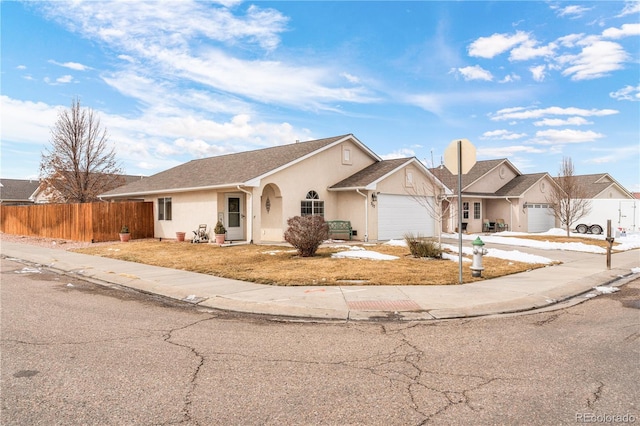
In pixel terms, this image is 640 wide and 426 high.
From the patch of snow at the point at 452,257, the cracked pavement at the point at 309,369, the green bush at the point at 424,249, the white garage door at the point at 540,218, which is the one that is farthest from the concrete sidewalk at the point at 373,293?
the white garage door at the point at 540,218

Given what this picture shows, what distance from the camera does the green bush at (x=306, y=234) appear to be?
14922 millimetres

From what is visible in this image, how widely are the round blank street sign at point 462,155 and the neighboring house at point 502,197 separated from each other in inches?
838

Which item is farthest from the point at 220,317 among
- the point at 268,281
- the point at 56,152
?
the point at 56,152

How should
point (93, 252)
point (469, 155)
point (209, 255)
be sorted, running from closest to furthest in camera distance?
point (469, 155) < point (209, 255) < point (93, 252)

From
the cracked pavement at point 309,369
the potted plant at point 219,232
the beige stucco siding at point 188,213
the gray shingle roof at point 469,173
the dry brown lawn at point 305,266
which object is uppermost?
the gray shingle roof at point 469,173

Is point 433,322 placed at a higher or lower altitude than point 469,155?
lower

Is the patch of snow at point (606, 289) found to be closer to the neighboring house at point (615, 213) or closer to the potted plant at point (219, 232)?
the potted plant at point (219, 232)

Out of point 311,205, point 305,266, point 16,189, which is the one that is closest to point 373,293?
point 305,266

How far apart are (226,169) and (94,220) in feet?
25.2

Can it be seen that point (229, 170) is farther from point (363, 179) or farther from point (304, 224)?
point (304, 224)

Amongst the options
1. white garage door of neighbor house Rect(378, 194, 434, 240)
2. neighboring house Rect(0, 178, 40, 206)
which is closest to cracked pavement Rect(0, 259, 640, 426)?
white garage door of neighbor house Rect(378, 194, 434, 240)

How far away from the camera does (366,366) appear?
195 inches

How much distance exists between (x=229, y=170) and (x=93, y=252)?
25.8 ft

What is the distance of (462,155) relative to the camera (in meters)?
10.0
